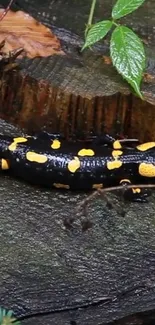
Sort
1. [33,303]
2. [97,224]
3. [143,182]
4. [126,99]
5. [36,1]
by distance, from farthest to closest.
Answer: [36,1], [143,182], [126,99], [97,224], [33,303]

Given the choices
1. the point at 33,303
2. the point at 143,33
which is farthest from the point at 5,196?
the point at 143,33

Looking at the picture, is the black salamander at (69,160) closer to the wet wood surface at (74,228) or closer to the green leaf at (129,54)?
the wet wood surface at (74,228)

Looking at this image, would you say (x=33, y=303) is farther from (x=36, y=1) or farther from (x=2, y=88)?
(x=36, y=1)

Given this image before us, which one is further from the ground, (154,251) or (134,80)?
(134,80)

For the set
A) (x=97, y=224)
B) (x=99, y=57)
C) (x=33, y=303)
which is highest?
(x=99, y=57)

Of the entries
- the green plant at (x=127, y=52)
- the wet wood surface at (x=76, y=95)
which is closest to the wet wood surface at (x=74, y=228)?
the wet wood surface at (x=76, y=95)

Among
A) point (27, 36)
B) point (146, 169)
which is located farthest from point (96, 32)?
point (146, 169)

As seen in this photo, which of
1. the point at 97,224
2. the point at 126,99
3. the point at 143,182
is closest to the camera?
the point at 97,224
